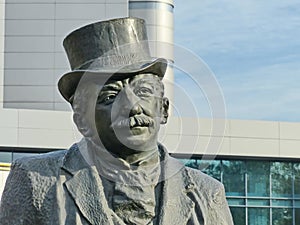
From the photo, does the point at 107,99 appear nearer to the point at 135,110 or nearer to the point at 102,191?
the point at 135,110

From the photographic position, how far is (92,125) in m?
4.59

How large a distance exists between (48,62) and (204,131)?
3617 centimetres

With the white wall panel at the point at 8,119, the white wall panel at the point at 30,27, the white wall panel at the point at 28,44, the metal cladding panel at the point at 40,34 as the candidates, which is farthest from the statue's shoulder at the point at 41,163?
the white wall panel at the point at 30,27

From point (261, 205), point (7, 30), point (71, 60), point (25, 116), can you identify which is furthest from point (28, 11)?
point (71, 60)

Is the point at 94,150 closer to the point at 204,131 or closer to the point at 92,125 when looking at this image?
the point at 92,125

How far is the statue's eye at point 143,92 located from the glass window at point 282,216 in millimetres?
33493

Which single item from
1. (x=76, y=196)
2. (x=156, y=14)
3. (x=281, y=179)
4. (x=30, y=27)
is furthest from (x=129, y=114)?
(x=156, y=14)

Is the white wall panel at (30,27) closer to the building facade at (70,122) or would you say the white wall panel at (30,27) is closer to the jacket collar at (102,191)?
the building facade at (70,122)

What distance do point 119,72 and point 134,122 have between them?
0.22 metres

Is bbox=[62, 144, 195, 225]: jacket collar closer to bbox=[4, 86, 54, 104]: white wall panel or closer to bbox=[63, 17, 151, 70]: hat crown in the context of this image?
bbox=[63, 17, 151, 70]: hat crown

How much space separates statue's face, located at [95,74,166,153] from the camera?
450cm

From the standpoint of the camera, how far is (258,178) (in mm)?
37375

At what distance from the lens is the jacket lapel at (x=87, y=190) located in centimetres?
453

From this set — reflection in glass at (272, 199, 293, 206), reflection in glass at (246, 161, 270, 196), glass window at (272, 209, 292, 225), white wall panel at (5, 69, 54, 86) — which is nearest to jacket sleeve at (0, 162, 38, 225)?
reflection in glass at (246, 161, 270, 196)
